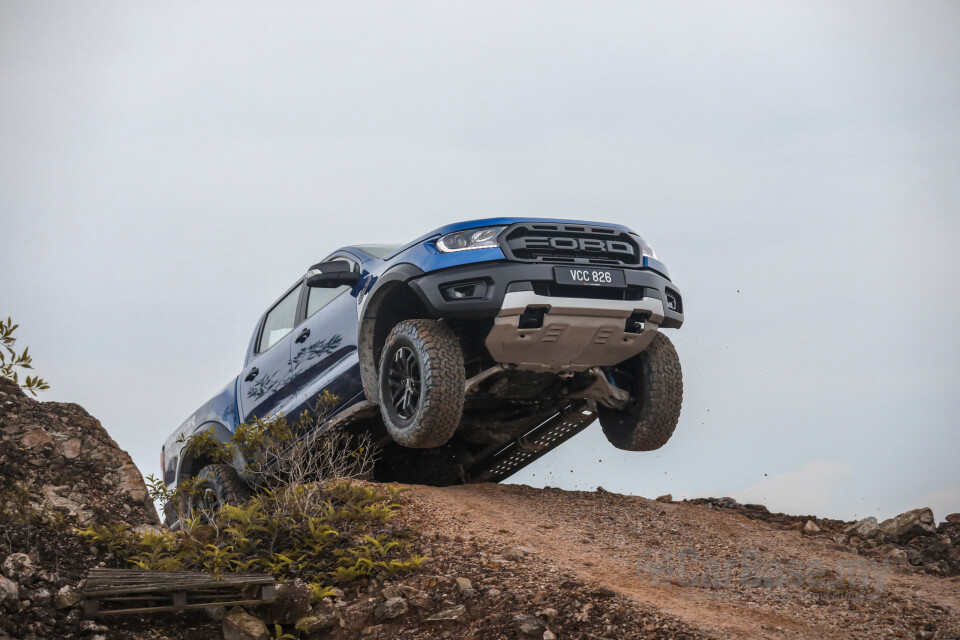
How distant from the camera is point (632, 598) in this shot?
19.5 feet

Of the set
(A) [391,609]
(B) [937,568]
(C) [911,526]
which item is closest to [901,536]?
(C) [911,526]

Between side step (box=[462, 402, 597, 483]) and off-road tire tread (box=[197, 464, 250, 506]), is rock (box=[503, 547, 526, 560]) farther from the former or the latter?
off-road tire tread (box=[197, 464, 250, 506])

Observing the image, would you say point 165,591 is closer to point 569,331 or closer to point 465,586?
point 465,586

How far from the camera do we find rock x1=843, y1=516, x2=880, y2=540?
8.48m

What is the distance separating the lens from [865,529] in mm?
8555

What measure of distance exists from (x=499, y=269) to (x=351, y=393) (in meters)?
1.76

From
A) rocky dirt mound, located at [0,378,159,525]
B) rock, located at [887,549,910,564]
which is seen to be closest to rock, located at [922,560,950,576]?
rock, located at [887,549,910,564]

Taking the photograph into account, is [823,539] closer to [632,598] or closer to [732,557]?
[732,557]

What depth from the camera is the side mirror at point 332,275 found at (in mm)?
8102

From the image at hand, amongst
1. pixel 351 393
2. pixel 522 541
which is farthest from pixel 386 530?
pixel 351 393

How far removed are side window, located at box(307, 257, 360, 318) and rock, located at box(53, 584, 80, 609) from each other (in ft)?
10.5

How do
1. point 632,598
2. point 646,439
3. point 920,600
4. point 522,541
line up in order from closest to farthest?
1. point 632,598
2. point 920,600
3. point 522,541
4. point 646,439

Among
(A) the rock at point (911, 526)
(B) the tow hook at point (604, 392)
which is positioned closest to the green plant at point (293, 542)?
(B) the tow hook at point (604, 392)

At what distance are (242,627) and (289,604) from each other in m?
0.31
